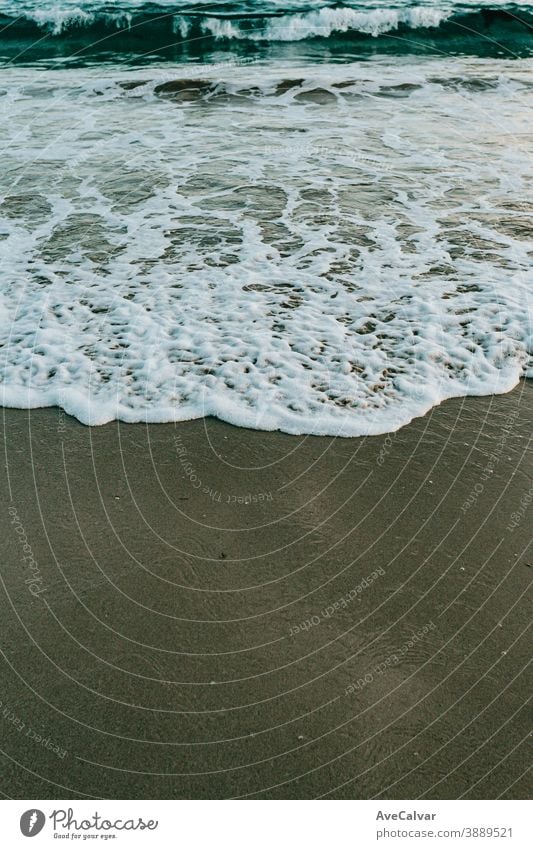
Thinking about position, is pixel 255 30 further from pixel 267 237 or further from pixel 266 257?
pixel 266 257

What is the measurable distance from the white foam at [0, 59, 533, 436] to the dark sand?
0.47 metres

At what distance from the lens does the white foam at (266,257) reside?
5.03 m

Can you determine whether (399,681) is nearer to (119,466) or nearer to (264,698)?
(264,698)

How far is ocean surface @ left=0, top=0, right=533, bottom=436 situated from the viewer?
16.6 ft

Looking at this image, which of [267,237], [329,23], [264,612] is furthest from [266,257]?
[329,23]

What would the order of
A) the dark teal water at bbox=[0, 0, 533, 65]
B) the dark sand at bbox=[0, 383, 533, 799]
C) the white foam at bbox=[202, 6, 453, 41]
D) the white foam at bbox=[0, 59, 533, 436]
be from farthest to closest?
the white foam at bbox=[202, 6, 453, 41] → the dark teal water at bbox=[0, 0, 533, 65] → the white foam at bbox=[0, 59, 533, 436] → the dark sand at bbox=[0, 383, 533, 799]

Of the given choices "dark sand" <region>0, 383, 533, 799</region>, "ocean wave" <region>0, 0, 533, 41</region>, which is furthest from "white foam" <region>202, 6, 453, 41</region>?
"dark sand" <region>0, 383, 533, 799</region>

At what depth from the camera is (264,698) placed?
295 centimetres

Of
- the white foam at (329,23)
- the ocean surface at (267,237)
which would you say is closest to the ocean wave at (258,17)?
the white foam at (329,23)

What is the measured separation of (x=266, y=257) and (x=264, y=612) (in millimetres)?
4227

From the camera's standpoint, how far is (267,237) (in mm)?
7305

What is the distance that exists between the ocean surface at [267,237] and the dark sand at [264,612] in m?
0.48

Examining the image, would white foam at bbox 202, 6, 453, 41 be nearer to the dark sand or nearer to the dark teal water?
the dark teal water

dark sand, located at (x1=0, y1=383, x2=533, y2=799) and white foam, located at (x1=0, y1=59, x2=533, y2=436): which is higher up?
dark sand, located at (x1=0, y1=383, x2=533, y2=799)
